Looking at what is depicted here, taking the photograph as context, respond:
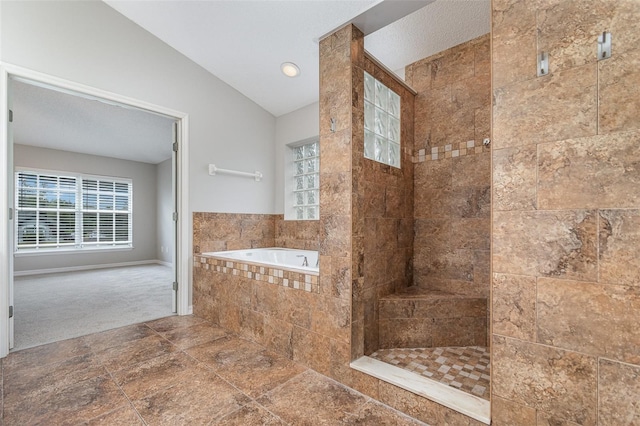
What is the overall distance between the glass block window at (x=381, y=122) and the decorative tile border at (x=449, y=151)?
322 mm

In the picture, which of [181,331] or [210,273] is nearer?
[181,331]

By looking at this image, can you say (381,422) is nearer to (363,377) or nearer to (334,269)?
(363,377)

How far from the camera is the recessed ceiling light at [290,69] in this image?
2.80m

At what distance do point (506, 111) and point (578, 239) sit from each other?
56 cm

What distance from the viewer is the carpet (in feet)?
8.40

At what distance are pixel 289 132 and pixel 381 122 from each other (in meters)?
1.73

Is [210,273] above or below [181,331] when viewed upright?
above

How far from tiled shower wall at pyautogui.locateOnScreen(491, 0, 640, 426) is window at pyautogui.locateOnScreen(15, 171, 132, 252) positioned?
22.7ft

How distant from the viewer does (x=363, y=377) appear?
1.63 meters

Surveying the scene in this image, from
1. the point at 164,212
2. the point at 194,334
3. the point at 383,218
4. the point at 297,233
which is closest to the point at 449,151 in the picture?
the point at 383,218

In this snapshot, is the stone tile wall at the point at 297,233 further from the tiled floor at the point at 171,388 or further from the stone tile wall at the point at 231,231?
the tiled floor at the point at 171,388

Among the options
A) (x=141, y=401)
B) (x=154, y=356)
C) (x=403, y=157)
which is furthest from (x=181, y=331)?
(x=403, y=157)

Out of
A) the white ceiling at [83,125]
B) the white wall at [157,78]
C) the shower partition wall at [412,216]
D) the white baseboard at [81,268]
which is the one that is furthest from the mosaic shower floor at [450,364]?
the white baseboard at [81,268]

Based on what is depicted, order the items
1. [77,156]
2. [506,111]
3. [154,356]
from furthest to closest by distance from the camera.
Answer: [77,156], [154,356], [506,111]
